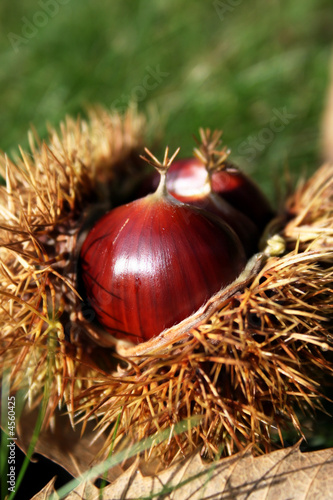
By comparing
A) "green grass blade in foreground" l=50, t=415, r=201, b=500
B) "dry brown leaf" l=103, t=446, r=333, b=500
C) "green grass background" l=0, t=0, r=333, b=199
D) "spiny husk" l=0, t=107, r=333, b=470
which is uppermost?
"green grass background" l=0, t=0, r=333, b=199

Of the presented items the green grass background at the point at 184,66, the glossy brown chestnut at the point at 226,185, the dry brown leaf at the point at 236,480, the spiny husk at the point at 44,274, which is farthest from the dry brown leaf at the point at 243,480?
the green grass background at the point at 184,66

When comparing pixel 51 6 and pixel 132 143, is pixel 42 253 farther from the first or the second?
pixel 51 6

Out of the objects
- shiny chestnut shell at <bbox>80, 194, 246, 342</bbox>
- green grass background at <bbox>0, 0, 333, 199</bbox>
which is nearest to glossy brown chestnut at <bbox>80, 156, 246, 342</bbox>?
shiny chestnut shell at <bbox>80, 194, 246, 342</bbox>

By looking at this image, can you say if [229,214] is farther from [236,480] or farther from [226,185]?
[236,480]

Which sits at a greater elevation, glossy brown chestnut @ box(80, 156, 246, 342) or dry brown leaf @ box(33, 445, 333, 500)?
glossy brown chestnut @ box(80, 156, 246, 342)

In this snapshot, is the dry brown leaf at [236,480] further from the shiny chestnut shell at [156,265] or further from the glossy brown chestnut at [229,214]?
the glossy brown chestnut at [229,214]

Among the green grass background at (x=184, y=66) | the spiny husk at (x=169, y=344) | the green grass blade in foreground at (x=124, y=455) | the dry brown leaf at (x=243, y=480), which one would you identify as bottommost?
the dry brown leaf at (x=243, y=480)

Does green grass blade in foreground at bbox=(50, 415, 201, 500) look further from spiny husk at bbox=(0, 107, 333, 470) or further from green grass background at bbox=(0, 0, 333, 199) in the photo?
green grass background at bbox=(0, 0, 333, 199)
